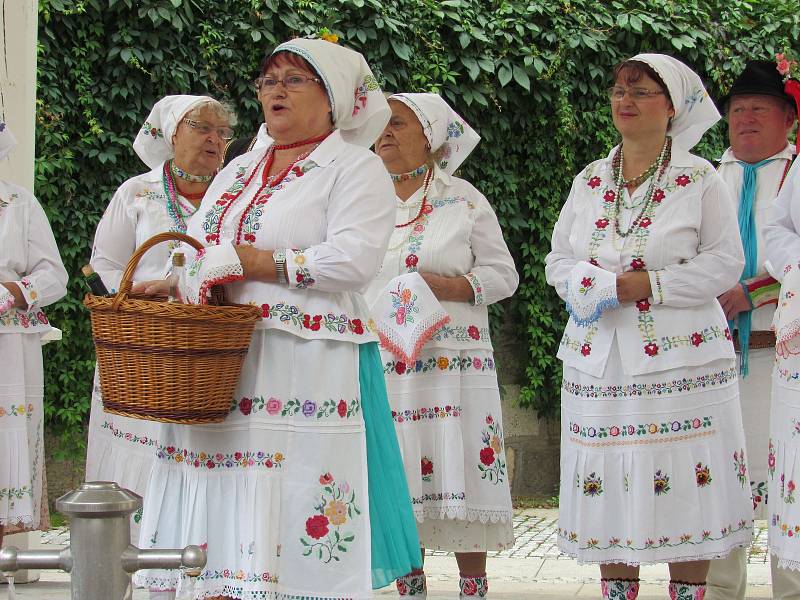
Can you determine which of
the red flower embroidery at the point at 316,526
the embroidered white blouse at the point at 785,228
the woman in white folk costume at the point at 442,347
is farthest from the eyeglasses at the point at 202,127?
the embroidered white blouse at the point at 785,228

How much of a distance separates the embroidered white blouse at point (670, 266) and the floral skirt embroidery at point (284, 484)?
114 cm

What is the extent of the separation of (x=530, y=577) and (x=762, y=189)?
2.05 m

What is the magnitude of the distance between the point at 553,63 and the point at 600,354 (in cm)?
374

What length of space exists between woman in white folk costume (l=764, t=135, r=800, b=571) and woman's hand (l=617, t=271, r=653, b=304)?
1.41 ft

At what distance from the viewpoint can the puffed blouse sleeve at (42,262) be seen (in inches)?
197

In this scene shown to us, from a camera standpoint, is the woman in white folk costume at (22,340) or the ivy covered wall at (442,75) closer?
the woman in white folk costume at (22,340)

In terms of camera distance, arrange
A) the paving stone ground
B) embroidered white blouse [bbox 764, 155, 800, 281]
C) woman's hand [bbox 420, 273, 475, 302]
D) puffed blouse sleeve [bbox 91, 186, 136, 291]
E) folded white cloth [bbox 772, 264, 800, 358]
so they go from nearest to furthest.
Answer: folded white cloth [bbox 772, 264, 800, 358]
embroidered white blouse [bbox 764, 155, 800, 281]
woman's hand [bbox 420, 273, 475, 302]
puffed blouse sleeve [bbox 91, 186, 136, 291]
the paving stone ground

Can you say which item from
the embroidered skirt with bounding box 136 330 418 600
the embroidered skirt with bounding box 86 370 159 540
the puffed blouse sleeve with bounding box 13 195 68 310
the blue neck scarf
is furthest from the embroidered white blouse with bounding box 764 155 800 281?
the puffed blouse sleeve with bounding box 13 195 68 310

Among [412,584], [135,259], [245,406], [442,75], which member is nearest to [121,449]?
[412,584]

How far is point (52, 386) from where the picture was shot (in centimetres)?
670

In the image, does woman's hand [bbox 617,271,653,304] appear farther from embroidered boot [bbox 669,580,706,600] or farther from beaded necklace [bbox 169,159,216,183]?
beaded necklace [bbox 169,159,216,183]

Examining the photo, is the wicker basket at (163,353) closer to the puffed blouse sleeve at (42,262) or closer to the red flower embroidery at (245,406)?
the red flower embroidery at (245,406)

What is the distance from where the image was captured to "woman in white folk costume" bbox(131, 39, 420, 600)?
338 cm

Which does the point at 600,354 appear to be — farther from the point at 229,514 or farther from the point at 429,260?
the point at 229,514
